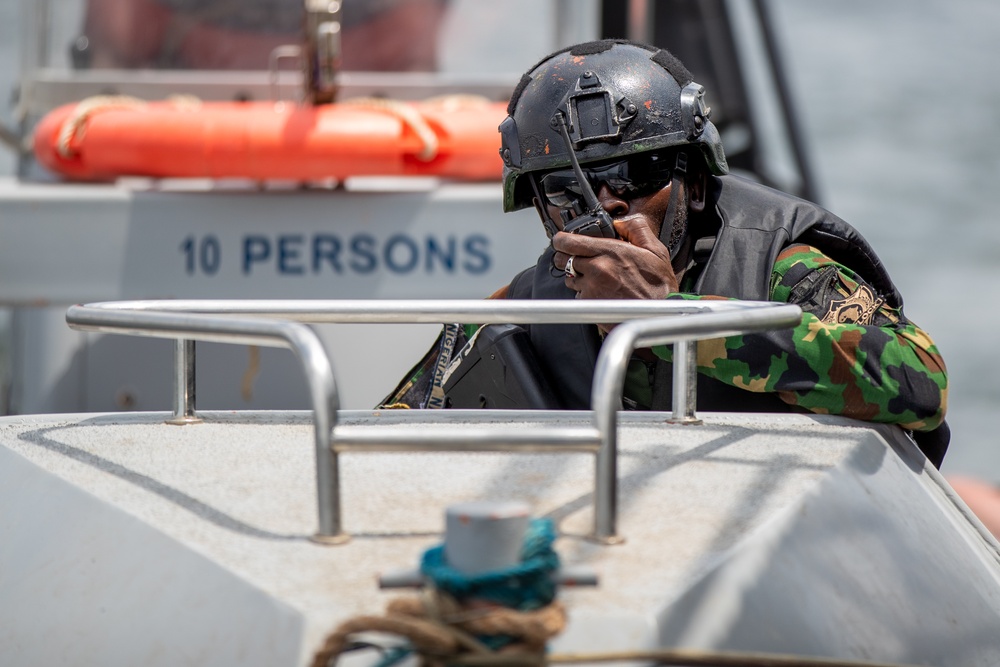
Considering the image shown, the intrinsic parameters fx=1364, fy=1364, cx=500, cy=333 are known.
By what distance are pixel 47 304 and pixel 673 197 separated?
7.15 ft

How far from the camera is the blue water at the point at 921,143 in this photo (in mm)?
17047

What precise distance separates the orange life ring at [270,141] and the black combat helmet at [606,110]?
4.53 ft

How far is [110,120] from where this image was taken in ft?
12.6

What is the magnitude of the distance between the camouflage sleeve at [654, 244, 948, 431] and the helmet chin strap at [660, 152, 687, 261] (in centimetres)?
29

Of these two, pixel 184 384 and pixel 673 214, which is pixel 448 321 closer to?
pixel 184 384

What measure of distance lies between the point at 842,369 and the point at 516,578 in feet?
3.00

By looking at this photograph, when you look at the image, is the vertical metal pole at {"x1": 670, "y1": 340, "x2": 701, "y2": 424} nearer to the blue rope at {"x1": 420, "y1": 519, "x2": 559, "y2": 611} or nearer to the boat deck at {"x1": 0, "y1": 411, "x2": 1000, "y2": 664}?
the boat deck at {"x1": 0, "y1": 411, "x2": 1000, "y2": 664}

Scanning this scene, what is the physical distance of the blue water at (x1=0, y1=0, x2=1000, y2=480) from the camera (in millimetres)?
17047

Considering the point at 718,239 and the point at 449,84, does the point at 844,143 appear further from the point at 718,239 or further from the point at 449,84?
the point at 718,239

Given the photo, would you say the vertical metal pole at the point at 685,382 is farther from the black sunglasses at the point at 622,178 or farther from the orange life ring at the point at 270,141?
the orange life ring at the point at 270,141

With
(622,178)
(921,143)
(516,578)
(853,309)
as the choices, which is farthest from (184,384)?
(921,143)

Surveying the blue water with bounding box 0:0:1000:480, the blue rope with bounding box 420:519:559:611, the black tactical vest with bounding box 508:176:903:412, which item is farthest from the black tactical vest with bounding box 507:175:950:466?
the blue water with bounding box 0:0:1000:480

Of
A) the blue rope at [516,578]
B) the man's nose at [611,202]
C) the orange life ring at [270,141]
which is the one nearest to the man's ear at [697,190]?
the man's nose at [611,202]

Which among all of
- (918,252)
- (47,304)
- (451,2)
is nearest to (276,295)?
(47,304)
